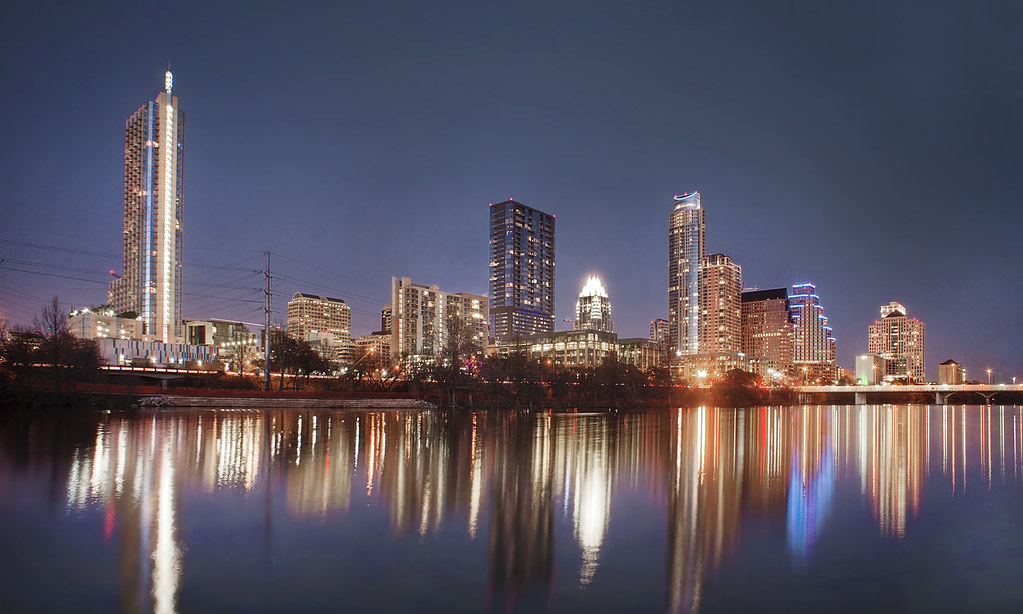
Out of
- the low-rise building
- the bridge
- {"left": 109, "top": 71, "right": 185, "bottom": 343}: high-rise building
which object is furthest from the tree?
the bridge

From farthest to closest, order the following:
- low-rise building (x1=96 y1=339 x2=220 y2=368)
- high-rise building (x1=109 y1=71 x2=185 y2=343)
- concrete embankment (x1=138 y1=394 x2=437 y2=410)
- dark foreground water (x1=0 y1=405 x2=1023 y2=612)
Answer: high-rise building (x1=109 y1=71 x2=185 y2=343) → low-rise building (x1=96 y1=339 x2=220 y2=368) → concrete embankment (x1=138 y1=394 x2=437 y2=410) → dark foreground water (x1=0 y1=405 x2=1023 y2=612)

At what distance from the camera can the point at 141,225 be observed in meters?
153

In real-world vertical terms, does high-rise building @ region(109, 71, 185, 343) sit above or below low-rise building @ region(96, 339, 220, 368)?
above

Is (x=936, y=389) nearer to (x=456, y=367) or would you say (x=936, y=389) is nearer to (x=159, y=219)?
(x=456, y=367)

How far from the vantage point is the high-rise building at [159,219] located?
150125 mm

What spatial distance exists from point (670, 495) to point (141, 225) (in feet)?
556

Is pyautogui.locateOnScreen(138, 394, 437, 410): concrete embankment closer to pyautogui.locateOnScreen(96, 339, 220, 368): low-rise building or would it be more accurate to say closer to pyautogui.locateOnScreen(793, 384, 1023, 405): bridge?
pyautogui.locateOnScreen(96, 339, 220, 368): low-rise building

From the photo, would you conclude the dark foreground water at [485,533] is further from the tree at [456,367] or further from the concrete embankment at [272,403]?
the tree at [456,367]

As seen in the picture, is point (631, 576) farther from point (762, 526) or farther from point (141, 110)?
point (141, 110)

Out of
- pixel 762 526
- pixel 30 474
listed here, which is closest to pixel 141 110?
pixel 30 474

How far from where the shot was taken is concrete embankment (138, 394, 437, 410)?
49.6 meters

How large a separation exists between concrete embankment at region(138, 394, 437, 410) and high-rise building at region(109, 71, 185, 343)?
380 feet

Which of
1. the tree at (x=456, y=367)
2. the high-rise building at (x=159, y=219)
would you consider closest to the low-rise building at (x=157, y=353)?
the high-rise building at (x=159, y=219)

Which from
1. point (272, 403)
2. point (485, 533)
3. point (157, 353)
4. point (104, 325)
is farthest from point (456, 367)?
point (104, 325)
